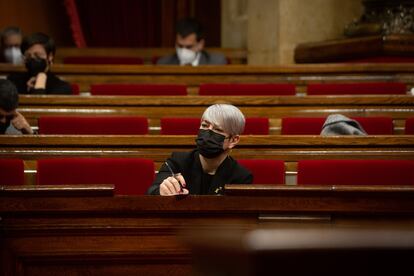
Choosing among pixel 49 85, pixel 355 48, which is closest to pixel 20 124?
pixel 49 85

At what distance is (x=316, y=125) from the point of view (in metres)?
1.84

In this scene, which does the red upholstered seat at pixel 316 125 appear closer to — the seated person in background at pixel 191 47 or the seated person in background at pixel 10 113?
the seated person in background at pixel 10 113

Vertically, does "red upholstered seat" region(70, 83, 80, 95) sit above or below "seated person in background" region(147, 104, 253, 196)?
above

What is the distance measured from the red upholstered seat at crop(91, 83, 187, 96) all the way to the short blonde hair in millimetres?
946

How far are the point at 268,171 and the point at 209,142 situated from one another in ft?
0.66

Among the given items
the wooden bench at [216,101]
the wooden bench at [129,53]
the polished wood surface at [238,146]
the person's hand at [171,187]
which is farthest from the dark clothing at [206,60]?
the person's hand at [171,187]

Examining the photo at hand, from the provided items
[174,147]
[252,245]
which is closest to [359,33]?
[174,147]

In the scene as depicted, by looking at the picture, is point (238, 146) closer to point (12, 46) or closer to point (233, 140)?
point (233, 140)

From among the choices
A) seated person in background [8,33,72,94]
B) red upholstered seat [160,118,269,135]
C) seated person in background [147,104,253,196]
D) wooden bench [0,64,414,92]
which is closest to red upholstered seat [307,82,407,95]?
wooden bench [0,64,414,92]

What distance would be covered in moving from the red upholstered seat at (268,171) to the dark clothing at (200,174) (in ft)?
0.40

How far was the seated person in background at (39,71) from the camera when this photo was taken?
7.42 ft

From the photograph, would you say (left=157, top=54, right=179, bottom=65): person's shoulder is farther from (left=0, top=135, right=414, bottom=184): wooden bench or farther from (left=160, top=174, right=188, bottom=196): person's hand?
(left=160, top=174, right=188, bottom=196): person's hand

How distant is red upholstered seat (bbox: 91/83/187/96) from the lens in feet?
7.50

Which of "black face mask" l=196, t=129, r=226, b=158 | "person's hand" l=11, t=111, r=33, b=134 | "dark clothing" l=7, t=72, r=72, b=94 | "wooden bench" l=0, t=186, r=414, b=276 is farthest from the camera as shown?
"dark clothing" l=7, t=72, r=72, b=94
